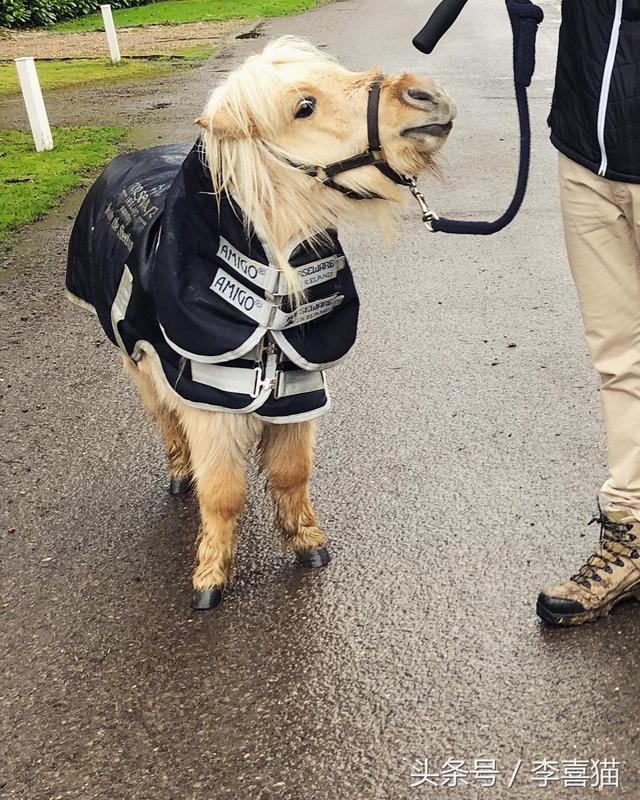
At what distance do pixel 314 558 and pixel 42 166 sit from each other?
748cm

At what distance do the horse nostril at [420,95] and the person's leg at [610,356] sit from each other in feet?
1.76

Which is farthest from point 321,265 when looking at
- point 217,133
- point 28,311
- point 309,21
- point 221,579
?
point 309,21

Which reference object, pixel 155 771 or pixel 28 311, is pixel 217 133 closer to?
pixel 155 771

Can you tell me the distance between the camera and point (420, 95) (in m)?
2.90

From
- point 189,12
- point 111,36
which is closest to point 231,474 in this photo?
point 111,36

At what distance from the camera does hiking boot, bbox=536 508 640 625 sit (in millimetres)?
3297

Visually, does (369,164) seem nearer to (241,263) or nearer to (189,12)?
(241,263)

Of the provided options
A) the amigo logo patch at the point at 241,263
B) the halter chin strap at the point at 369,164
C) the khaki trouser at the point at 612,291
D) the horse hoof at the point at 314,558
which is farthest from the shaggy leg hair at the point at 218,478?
the khaki trouser at the point at 612,291

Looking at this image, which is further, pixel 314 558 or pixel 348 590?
pixel 314 558

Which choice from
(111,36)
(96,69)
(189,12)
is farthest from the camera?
(189,12)

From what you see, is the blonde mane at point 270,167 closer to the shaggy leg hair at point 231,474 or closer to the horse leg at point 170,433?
the shaggy leg hair at point 231,474

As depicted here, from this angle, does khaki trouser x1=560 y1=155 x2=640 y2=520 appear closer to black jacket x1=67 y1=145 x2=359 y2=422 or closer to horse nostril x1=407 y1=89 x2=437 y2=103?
horse nostril x1=407 y1=89 x2=437 y2=103

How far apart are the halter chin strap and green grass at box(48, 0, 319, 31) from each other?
23.6 metres

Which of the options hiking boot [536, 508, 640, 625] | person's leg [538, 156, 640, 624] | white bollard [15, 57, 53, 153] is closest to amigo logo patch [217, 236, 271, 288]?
person's leg [538, 156, 640, 624]
